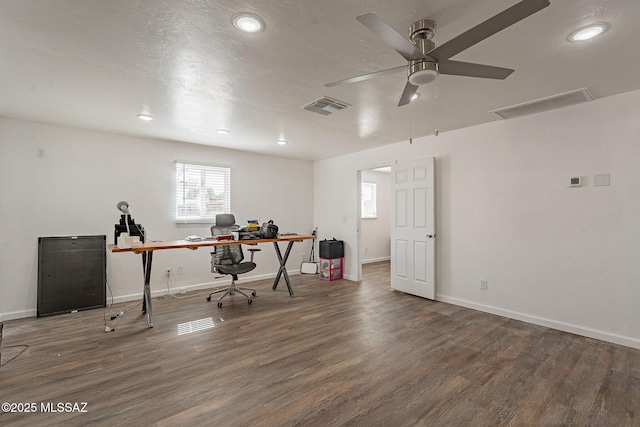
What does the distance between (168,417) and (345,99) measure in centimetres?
300

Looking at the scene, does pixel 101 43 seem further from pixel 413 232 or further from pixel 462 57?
pixel 413 232

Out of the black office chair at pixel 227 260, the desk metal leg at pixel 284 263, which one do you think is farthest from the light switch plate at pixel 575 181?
the black office chair at pixel 227 260

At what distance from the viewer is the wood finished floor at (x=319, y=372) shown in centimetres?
183

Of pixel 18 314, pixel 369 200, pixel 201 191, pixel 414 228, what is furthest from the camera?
pixel 369 200

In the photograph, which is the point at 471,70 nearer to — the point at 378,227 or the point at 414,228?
the point at 414,228

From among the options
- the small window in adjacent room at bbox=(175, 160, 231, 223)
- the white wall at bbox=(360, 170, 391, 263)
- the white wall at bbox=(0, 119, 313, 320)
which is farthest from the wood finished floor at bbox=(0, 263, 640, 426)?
the white wall at bbox=(360, 170, 391, 263)

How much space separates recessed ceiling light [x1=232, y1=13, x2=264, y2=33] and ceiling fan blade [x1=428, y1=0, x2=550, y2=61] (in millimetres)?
1056

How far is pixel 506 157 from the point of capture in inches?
140

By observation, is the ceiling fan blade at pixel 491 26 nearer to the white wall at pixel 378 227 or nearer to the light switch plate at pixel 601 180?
the light switch plate at pixel 601 180

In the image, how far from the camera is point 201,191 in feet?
16.3

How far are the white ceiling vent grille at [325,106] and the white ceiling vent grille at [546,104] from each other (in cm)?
179

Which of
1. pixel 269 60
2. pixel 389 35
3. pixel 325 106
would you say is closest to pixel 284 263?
pixel 325 106

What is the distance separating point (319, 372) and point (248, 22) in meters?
2.58

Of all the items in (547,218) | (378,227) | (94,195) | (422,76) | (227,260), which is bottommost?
(227,260)
